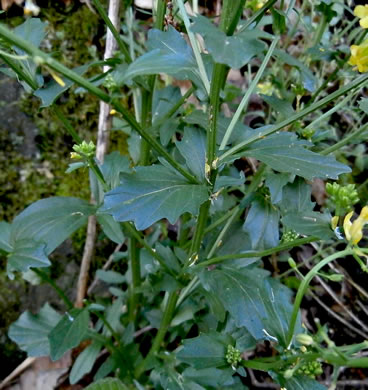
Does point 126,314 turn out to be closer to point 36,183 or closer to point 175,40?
point 36,183

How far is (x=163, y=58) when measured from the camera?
0.72m

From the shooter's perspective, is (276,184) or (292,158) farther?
(276,184)

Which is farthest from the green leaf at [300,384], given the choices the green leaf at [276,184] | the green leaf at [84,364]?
the green leaf at [84,364]

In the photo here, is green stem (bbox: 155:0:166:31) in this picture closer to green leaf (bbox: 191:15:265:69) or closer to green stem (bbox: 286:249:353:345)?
green leaf (bbox: 191:15:265:69)

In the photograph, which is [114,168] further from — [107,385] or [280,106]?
[107,385]

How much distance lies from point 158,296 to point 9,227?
56 centimetres

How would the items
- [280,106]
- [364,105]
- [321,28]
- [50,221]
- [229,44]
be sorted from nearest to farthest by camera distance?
1. [229,44]
2. [364,105]
3. [50,221]
4. [280,106]
5. [321,28]

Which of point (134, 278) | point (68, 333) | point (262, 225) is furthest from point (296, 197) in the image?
point (68, 333)

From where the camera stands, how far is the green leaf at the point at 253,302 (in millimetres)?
854

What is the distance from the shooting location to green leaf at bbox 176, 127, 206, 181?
0.94m

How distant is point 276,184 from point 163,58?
0.42 meters

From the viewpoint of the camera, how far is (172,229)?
5.99ft

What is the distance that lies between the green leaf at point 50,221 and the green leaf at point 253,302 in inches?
13.5

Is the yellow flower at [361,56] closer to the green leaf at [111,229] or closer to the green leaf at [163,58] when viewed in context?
the green leaf at [163,58]
